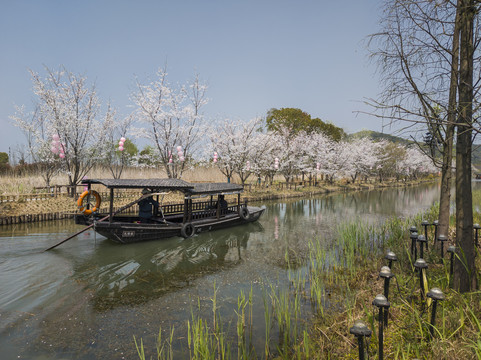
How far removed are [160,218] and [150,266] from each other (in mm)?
4648

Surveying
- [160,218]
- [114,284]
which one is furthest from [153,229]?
[114,284]

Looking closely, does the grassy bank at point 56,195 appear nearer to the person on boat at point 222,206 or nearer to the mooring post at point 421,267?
the person on boat at point 222,206

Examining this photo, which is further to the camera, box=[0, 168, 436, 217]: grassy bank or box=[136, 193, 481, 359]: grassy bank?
box=[0, 168, 436, 217]: grassy bank

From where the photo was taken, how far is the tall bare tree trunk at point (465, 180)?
429 centimetres

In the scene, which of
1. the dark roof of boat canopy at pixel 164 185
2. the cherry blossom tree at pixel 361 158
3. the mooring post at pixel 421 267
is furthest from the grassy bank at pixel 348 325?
the cherry blossom tree at pixel 361 158

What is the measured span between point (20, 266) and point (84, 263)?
5.54 ft

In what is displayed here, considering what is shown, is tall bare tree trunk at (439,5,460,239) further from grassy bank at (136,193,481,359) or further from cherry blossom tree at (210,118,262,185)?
cherry blossom tree at (210,118,262,185)

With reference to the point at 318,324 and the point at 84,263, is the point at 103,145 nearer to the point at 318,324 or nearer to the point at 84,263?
the point at 84,263

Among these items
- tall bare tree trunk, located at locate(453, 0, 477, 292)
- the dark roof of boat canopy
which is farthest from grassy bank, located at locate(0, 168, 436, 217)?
tall bare tree trunk, located at locate(453, 0, 477, 292)

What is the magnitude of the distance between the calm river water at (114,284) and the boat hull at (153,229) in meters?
0.32

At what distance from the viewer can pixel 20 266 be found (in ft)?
26.6

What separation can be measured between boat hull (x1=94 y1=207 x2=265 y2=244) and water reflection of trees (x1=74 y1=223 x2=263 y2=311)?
0.30 meters

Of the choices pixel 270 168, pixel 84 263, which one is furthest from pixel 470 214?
pixel 270 168

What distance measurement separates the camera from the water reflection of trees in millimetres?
6788
